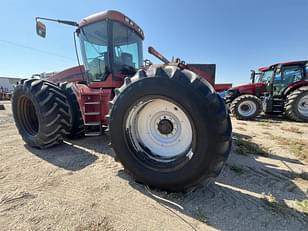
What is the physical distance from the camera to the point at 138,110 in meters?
2.20

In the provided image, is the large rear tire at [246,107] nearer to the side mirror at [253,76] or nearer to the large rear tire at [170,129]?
the side mirror at [253,76]

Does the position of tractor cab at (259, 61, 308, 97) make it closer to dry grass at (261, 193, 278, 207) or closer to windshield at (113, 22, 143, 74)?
windshield at (113, 22, 143, 74)

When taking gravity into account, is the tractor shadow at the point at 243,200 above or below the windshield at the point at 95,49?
below

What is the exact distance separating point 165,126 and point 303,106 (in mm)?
8359

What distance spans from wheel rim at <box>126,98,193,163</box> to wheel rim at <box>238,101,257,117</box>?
719 cm

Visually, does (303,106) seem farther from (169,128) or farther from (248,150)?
(169,128)

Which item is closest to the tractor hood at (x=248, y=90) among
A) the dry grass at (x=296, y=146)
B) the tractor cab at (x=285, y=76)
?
the tractor cab at (x=285, y=76)

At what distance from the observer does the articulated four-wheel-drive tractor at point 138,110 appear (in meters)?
1.73

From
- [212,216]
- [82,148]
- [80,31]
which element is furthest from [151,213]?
[80,31]

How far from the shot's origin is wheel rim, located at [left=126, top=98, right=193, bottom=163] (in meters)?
2.11

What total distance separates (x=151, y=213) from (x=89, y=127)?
206 cm

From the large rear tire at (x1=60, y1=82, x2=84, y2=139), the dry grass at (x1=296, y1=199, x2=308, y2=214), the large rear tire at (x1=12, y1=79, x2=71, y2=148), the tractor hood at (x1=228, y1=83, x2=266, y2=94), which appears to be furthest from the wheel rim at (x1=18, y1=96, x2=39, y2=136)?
the tractor hood at (x1=228, y1=83, x2=266, y2=94)

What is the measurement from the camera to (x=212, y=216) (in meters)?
1.64

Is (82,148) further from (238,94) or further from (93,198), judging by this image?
(238,94)
